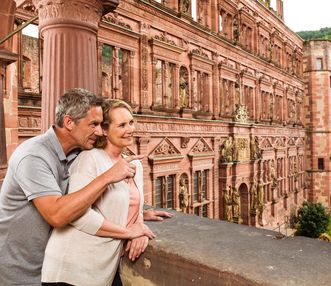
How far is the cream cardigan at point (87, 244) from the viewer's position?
1.76 m

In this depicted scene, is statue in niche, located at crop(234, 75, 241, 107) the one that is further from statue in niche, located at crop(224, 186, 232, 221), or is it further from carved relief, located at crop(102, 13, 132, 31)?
carved relief, located at crop(102, 13, 132, 31)

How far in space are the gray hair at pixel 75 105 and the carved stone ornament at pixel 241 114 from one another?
54.5 ft

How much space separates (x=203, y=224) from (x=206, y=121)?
13161mm

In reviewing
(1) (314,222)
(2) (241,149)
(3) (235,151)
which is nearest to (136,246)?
(3) (235,151)

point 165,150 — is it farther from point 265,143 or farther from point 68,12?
point 265,143

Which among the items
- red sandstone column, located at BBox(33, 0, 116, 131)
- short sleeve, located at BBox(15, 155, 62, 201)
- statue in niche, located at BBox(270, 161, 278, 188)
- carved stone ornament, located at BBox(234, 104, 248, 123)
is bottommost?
statue in niche, located at BBox(270, 161, 278, 188)

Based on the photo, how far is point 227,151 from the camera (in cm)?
1686

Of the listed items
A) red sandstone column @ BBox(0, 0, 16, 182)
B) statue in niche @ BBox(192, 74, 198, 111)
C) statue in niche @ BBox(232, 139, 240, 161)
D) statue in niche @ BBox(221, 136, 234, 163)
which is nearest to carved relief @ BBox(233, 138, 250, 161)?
statue in niche @ BBox(232, 139, 240, 161)

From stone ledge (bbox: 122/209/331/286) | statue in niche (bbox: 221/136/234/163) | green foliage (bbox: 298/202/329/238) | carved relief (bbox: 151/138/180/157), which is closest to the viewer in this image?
stone ledge (bbox: 122/209/331/286)

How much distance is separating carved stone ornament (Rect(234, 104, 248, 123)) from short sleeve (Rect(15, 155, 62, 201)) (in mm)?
16947

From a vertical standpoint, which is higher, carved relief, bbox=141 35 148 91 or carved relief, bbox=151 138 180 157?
carved relief, bbox=141 35 148 91

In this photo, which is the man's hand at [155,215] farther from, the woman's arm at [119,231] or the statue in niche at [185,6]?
the statue in niche at [185,6]

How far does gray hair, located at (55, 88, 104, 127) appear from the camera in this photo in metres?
1.98

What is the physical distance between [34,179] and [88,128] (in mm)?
447
